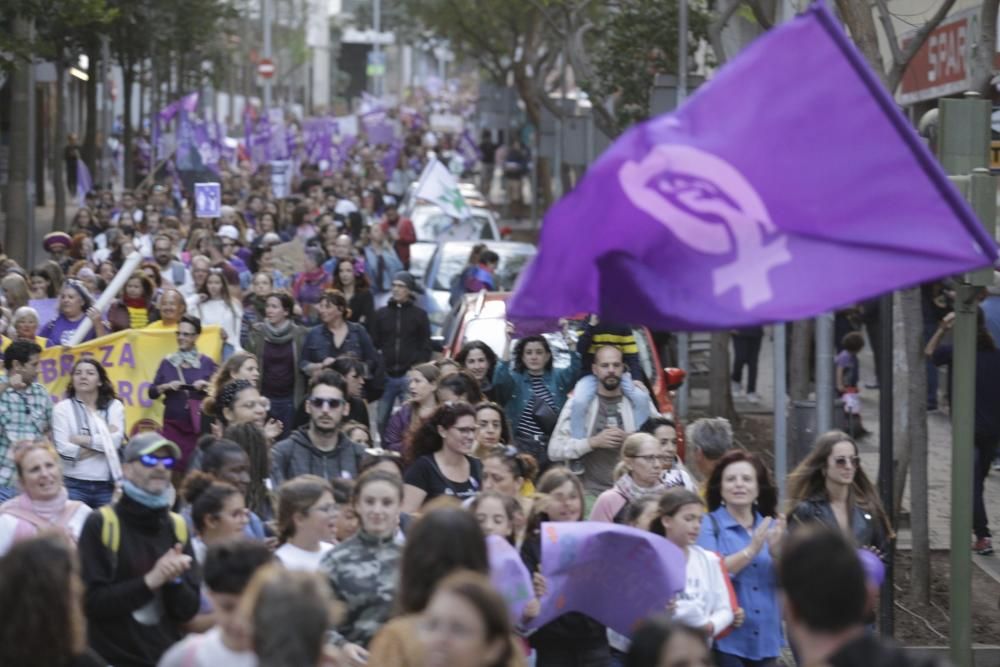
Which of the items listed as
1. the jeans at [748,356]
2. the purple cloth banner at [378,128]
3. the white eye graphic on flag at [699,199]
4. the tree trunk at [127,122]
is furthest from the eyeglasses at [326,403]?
the purple cloth banner at [378,128]

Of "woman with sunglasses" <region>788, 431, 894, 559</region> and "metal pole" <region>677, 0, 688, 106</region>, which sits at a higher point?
"metal pole" <region>677, 0, 688, 106</region>

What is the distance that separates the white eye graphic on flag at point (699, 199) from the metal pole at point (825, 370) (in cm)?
731

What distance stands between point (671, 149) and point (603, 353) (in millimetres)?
5880

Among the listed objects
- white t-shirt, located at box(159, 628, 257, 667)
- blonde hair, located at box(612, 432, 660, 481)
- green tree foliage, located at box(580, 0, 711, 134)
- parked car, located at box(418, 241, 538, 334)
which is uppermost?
green tree foliage, located at box(580, 0, 711, 134)

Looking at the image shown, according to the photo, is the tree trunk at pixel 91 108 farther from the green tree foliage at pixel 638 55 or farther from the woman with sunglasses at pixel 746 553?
the woman with sunglasses at pixel 746 553

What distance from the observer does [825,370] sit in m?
13.9

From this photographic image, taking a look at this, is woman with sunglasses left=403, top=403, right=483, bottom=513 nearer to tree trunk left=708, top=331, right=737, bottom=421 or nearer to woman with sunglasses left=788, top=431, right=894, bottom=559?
woman with sunglasses left=788, top=431, right=894, bottom=559

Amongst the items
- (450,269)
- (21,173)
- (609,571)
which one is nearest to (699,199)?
(609,571)

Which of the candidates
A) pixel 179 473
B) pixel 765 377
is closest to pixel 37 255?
pixel 765 377

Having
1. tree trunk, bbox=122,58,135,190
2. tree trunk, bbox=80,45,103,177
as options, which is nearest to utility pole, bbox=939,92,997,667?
tree trunk, bbox=80,45,103,177

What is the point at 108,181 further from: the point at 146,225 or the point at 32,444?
the point at 32,444

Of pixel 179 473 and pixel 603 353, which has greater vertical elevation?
pixel 603 353

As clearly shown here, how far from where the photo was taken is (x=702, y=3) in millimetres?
29812

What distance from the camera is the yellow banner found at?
1523cm
